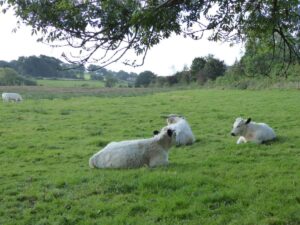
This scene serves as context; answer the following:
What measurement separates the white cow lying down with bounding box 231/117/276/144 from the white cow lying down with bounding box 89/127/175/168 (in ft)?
13.7

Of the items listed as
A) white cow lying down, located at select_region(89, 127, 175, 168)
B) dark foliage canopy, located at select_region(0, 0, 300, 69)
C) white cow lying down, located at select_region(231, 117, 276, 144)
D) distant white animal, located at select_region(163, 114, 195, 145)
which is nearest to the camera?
dark foliage canopy, located at select_region(0, 0, 300, 69)

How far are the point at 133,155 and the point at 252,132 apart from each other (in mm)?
5322

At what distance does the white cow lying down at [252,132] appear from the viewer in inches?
600

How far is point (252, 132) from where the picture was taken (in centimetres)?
1548

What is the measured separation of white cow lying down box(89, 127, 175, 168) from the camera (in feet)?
39.1

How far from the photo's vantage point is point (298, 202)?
863 centimetres

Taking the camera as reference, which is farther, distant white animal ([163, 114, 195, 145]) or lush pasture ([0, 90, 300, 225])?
distant white animal ([163, 114, 195, 145])

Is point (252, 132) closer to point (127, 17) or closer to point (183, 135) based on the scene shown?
point (183, 135)

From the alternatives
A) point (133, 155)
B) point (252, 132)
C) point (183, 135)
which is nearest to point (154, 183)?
point (133, 155)

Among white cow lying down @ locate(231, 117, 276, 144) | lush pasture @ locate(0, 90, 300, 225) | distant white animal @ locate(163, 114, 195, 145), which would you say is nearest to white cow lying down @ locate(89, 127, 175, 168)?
lush pasture @ locate(0, 90, 300, 225)

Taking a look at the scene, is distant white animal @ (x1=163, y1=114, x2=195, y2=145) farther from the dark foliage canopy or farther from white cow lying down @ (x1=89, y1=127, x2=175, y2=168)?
the dark foliage canopy

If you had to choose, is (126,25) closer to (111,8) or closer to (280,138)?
(111,8)

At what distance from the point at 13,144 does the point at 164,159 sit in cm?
720

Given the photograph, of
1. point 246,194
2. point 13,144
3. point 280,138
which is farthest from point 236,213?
point 13,144
